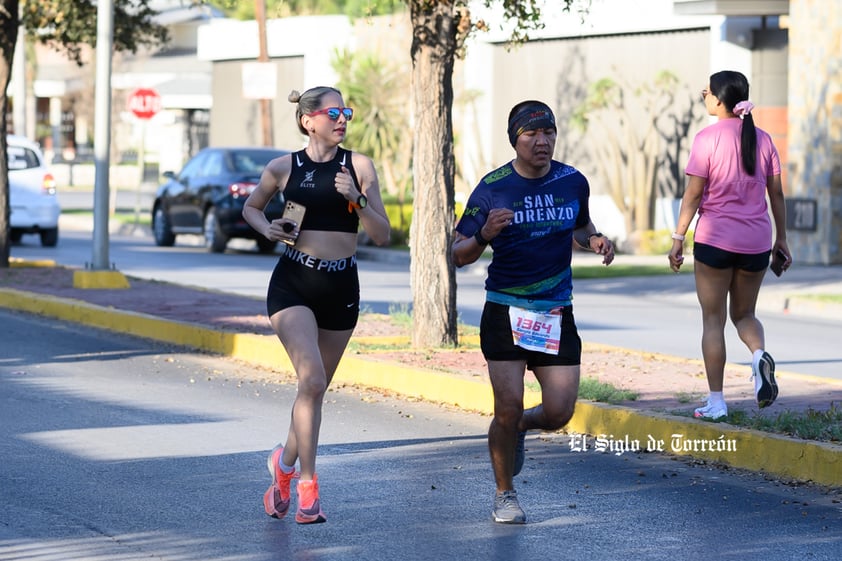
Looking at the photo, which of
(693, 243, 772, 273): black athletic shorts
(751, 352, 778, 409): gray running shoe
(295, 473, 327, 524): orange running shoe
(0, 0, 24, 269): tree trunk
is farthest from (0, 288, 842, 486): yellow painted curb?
(0, 0, 24, 269): tree trunk

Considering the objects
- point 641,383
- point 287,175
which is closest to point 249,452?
point 287,175

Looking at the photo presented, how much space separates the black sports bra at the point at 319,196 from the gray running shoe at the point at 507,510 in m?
Result: 1.33

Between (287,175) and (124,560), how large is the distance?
5.95 feet

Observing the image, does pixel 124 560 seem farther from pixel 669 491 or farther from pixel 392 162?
pixel 392 162

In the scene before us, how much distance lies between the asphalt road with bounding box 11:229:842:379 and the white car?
21.9 inches

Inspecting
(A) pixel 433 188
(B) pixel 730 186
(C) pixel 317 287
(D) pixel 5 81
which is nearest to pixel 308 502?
(C) pixel 317 287

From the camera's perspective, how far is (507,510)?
6902 mm

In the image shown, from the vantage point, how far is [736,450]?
27.1ft

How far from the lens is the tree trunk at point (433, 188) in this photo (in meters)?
12.2

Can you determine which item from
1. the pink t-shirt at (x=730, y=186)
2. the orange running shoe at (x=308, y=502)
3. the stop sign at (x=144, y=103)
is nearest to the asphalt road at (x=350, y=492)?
the orange running shoe at (x=308, y=502)

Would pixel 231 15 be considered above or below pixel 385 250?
above

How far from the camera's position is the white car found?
2539cm

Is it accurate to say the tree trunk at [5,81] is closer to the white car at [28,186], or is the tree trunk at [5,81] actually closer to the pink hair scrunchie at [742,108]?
the white car at [28,186]

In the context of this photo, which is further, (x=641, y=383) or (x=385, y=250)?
(x=385, y=250)
